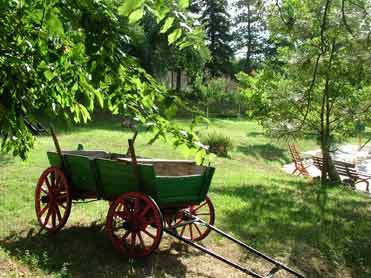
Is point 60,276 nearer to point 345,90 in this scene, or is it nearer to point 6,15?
point 6,15

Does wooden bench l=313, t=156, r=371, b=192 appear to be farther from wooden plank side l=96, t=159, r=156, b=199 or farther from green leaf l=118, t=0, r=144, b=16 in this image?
green leaf l=118, t=0, r=144, b=16

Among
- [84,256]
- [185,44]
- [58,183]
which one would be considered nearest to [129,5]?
[185,44]

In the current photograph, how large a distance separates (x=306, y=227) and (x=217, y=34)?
41.2 m

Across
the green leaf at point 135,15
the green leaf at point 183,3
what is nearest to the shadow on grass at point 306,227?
the green leaf at point 183,3

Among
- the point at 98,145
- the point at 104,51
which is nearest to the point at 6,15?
the point at 104,51

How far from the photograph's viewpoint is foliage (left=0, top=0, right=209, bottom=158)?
1800 mm

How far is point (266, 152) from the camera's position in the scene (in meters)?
22.2

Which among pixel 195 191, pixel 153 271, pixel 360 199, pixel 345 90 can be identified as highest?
pixel 345 90

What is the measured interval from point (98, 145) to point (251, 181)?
702 cm

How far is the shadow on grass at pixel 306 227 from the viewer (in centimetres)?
644

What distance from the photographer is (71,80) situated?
2393 mm

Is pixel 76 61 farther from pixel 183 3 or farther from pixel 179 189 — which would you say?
pixel 179 189

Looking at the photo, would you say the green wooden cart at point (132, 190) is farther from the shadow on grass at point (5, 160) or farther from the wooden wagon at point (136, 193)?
the shadow on grass at point (5, 160)

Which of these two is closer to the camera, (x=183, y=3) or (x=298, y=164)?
(x=183, y=3)
